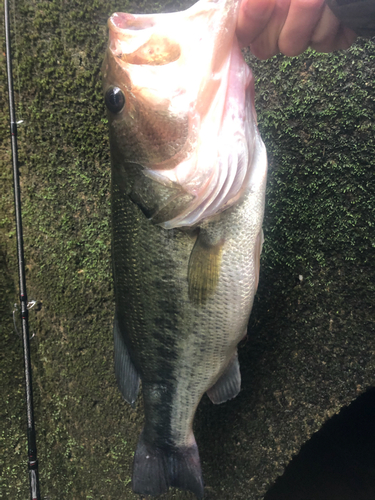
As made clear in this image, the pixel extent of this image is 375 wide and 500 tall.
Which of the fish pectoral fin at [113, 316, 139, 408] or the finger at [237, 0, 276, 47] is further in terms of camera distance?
the fish pectoral fin at [113, 316, 139, 408]

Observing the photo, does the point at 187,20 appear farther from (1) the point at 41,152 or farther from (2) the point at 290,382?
(2) the point at 290,382

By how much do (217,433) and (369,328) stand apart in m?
0.84

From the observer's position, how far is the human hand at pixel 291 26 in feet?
2.27

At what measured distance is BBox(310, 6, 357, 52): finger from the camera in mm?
708

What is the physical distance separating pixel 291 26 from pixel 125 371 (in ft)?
3.66

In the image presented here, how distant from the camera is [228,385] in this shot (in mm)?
1034

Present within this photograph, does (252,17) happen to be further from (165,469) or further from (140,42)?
(165,469)

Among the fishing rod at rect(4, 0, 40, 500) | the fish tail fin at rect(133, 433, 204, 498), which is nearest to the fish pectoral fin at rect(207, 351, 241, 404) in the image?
the fish tail fin at rect(133, 433, 204, 498)

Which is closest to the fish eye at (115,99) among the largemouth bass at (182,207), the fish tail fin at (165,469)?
the largemouth bass at (182,207)

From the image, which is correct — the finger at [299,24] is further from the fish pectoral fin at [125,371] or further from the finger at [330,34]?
the fish pectoral fin at [125,371]

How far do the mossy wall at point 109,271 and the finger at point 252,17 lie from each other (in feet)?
1.61

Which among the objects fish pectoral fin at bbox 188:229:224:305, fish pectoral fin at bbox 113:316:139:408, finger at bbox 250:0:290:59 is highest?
finger at bbox 250:0:290:59

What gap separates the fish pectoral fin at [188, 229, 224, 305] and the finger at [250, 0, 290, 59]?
518mm

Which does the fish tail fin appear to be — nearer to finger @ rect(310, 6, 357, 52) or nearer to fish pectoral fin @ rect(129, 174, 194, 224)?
fish pectoral fin @ rect(129, 174, 194, 224)
